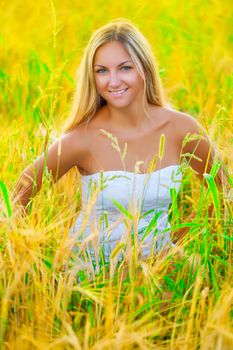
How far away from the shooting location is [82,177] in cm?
241

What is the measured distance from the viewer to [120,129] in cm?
240

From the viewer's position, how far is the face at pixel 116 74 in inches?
90.4

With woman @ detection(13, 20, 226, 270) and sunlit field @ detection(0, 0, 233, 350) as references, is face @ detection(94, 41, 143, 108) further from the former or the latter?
sunlit field @ detection(0, 0, 233, 350)

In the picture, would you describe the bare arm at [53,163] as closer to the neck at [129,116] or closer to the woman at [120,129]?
the woman at [120,129]

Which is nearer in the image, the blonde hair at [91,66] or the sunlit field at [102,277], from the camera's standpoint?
the sunlit field at [102,277]

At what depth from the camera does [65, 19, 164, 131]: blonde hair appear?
7.60 feet

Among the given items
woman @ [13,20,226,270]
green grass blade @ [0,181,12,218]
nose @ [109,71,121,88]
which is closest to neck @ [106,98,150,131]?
woman @ [13,20,226,270]

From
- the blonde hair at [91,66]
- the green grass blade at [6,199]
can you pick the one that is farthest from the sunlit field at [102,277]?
the blonde hair at [91,66]

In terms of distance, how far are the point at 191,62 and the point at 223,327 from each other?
2484 millimetres

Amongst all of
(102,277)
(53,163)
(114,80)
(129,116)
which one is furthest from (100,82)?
(102,277)

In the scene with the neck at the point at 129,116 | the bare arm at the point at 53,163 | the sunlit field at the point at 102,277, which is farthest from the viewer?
the neck at the point at 129,116

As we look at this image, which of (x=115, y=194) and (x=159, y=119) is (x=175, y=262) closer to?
(x=115, y=194)

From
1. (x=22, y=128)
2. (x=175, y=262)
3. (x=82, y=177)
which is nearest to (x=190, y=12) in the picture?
(x=22, y=128)

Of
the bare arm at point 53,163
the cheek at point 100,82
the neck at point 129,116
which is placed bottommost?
the bare arm at point 53,163
